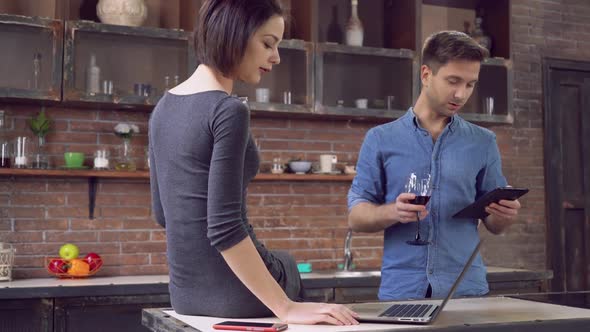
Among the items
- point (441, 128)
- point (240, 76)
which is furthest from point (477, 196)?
point (240, 76)

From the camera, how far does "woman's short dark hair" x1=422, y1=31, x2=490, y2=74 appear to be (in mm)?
2410

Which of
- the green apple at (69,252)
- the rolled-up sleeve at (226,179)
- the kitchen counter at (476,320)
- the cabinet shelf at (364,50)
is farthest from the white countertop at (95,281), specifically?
the rolled-up sleeve at (226,179)

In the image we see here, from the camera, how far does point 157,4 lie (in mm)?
4141

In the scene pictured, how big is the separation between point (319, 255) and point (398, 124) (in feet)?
7.07

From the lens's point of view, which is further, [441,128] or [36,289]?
[36,289]

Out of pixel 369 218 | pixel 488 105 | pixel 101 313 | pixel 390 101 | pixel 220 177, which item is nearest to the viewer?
pixel 220 177

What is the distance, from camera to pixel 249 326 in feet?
4.82

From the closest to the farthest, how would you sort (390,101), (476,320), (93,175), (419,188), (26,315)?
(476,320)
(419,188)
(26,315)
(93,175)
(390,101)

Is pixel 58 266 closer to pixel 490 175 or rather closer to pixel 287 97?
pixel 287 97

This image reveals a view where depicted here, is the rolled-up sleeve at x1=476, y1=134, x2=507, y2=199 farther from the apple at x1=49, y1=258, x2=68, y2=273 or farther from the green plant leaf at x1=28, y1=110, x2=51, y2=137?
the green plant leaf at x1=28, y1=110, x2=51, y2=137

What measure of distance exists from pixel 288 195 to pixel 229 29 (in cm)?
292

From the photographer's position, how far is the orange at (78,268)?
3.63 meters

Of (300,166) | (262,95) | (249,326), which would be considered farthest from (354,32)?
(249,326)

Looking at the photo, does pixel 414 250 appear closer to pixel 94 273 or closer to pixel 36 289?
pixel 36 289
